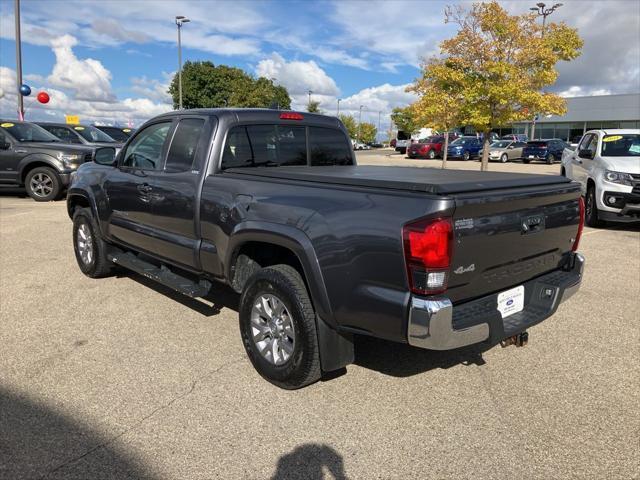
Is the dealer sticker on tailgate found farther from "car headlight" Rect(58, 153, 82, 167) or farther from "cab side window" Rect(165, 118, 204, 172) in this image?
"car headlight" Rect(58, 153, 82, 167)

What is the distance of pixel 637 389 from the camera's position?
350cm

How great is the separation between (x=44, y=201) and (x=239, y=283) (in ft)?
34.2

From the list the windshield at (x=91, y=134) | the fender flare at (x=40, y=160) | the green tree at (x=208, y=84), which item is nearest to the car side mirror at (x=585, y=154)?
the fender flare at (x=40, y=160)

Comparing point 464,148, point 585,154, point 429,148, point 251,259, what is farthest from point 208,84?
point 251,259

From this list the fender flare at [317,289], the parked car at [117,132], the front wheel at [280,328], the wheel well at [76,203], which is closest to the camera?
the fender flare at [317,289]

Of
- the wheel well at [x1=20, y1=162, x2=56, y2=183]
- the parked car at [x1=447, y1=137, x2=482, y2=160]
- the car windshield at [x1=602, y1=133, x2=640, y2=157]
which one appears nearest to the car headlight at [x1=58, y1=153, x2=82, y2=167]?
the wheel well at [x1=20, y1=162, x2=56, y2=183]

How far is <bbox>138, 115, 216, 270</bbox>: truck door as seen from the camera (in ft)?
13.3

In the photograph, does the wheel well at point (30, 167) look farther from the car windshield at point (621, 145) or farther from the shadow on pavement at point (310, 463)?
the car windshield at point (621, 145)

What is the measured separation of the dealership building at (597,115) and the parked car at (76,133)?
152 ft

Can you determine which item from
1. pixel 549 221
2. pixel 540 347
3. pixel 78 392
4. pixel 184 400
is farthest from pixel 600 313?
pixel 78 392

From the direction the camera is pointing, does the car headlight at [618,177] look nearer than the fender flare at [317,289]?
No

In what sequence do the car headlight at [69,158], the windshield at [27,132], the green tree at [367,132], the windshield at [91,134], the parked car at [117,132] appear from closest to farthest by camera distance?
the car headlight at [69,158] < the windshield at [27,132] < the windshield at [91,134] < the parked car at [117,132] < the green tree at [367,132]

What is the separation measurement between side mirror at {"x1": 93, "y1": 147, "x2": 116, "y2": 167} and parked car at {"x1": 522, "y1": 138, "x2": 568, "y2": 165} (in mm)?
30241

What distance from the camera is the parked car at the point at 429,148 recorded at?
34375 mm
